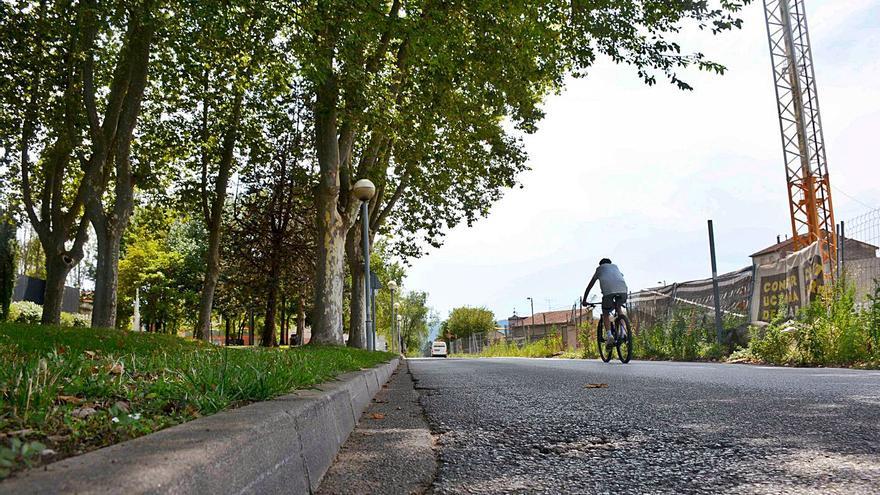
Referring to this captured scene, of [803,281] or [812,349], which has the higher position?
[803,281]

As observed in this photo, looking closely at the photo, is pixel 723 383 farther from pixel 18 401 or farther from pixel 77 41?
pixel 77 41

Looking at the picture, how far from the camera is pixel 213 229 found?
836 inches

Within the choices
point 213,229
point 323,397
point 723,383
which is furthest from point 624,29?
point 213,229

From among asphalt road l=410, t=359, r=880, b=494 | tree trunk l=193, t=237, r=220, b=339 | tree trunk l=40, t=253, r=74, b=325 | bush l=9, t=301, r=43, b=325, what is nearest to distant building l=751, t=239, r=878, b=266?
asphalt road l=410, t=359, r=880, b=494

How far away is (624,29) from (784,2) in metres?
36.2

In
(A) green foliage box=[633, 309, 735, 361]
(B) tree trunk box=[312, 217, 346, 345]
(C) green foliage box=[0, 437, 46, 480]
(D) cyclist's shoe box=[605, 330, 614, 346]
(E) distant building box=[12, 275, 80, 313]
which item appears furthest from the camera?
(E) distant building box=[12, 275, 80, 313]

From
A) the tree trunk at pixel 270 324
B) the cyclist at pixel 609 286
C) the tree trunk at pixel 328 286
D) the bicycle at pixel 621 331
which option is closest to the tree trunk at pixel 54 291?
the tree trunk at pixel 328 286

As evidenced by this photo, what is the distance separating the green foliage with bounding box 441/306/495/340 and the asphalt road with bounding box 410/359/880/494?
297 ft

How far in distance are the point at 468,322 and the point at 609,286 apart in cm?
8505

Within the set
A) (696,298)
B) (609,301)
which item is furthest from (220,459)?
(696,298)

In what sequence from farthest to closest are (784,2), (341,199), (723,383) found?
(784,2)
(341,199)
(723,383)

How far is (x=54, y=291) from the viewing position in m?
16.7

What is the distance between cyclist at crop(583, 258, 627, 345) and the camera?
1223cm

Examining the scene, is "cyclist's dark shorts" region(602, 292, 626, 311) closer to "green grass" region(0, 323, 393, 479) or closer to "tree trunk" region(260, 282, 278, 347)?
"green grass" region(0, 323, 393, 479)
